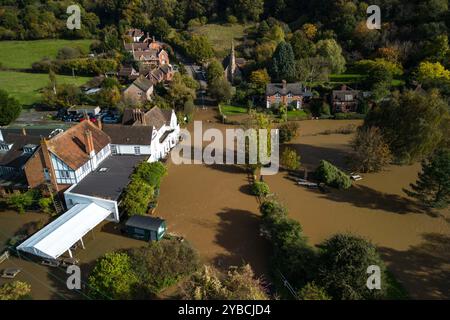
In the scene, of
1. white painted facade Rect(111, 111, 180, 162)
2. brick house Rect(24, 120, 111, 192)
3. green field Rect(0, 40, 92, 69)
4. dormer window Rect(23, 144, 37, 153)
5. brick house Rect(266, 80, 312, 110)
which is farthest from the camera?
green field Rect(0, 40, 92, 69)

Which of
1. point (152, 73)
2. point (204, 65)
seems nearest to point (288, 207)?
point (152, 73)

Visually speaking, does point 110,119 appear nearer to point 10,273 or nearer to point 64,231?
point 64,231

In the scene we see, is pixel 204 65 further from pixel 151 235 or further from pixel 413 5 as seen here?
pixel 151 235

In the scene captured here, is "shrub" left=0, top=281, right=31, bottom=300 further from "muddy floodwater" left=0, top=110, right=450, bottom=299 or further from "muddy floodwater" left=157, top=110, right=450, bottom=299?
"muddy floodwater" left=157, top=110, right=450, bottom=299

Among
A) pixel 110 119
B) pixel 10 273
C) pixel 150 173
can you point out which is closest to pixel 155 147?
pixel 150 173

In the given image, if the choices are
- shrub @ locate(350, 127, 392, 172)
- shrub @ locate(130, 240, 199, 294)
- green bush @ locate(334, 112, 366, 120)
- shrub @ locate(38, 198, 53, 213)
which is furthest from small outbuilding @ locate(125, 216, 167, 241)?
green bush @ locate(334, 112, 366, 120)

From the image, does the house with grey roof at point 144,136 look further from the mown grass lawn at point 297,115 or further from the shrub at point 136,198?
the mown grass lawn at point 297,115
